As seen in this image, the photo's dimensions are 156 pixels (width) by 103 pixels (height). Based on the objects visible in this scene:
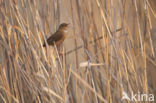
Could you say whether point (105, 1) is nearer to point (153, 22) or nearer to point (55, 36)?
point (55, 36)

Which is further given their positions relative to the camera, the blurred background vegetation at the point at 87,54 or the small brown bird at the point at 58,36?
the small brown bird at the point at 58,36

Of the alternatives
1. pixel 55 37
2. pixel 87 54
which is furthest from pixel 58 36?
pixel 87 54

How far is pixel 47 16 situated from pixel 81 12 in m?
0.18

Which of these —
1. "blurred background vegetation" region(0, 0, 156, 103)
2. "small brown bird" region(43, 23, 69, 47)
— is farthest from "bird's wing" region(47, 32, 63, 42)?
"blurred background vegetation" region(0, 0, 156, 103)

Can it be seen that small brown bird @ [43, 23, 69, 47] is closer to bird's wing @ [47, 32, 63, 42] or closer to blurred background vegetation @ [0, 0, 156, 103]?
bird's wing @ [47, 32, 63, 42]

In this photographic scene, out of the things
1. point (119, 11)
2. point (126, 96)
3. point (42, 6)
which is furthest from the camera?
point (42, 6)

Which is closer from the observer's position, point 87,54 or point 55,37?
point 87,54

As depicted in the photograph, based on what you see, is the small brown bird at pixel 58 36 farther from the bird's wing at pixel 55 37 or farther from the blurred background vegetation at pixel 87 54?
the blurred background vegetation at pixel 87 54

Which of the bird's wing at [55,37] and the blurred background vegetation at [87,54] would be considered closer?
the blurred background vegetation at [87,54]

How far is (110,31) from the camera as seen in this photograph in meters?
1.08

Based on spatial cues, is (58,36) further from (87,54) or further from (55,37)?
(87,54)

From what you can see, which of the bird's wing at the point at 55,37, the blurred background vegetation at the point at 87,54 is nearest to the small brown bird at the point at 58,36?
the bird's wing at the point at 55,37

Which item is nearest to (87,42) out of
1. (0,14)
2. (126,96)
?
(126,96)

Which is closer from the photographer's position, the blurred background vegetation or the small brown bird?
the blurred background vegetation
